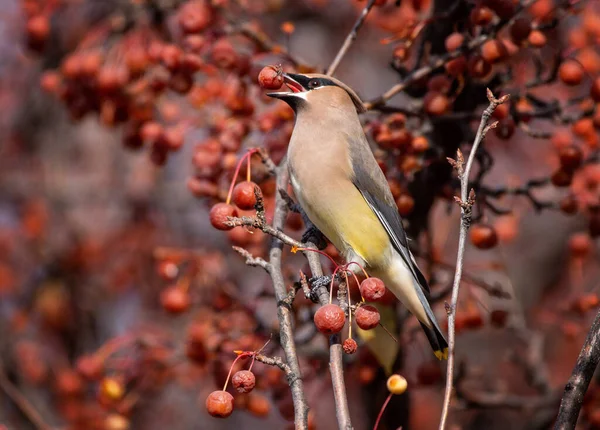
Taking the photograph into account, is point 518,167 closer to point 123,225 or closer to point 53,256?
point 123,225

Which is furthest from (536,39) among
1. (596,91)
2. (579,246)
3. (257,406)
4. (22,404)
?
(22,404)

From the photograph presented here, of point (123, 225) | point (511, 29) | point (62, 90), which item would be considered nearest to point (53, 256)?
point (123, 225)

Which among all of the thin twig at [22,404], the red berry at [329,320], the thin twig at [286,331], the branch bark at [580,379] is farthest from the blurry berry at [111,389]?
the branch bark at [580,379]

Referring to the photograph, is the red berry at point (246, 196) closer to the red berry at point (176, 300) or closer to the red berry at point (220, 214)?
the red berry at point (220, 214)

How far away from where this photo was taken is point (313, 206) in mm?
3133

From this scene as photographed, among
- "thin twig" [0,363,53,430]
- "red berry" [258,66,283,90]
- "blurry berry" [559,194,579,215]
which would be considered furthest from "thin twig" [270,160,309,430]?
"thin twig" [0,363,53,430]

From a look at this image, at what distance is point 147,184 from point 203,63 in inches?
132

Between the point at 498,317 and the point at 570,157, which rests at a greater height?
the point at 570,157

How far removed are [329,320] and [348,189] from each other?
101 centimetres

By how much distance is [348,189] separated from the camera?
324cm

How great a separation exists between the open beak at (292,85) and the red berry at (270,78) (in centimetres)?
30

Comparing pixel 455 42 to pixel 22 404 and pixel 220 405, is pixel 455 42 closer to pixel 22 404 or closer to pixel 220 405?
pixel 220 405

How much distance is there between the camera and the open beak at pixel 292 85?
3.23 metres

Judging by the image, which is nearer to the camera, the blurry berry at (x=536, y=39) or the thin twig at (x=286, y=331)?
the thin twig at (x=286, y=331)
